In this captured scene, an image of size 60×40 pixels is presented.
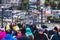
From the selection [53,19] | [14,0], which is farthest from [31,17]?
[14,0]

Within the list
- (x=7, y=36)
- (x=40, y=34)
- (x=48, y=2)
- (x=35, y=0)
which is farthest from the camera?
(x=35, y=0)

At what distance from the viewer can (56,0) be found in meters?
62.7

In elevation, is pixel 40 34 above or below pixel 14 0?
above

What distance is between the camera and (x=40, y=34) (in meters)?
10.2

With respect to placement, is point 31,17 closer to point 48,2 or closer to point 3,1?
point 48,2

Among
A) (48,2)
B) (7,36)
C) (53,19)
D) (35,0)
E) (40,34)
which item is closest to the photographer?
(7,36)

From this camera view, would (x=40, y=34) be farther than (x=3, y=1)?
No

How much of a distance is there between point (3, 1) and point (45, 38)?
5610 cm

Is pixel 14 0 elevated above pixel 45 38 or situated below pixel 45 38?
below

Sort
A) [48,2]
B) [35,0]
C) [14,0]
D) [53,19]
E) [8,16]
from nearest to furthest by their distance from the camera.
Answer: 1. [8,16]
2. [53,19]
3. [48,2]
4. [35,0]
5. [14,0]

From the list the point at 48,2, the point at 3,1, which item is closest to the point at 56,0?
the point at 48,2

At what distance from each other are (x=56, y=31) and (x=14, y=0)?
198 ft

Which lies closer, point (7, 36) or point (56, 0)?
point (7, 36)

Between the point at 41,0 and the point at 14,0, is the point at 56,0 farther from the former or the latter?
the point at 14,0
